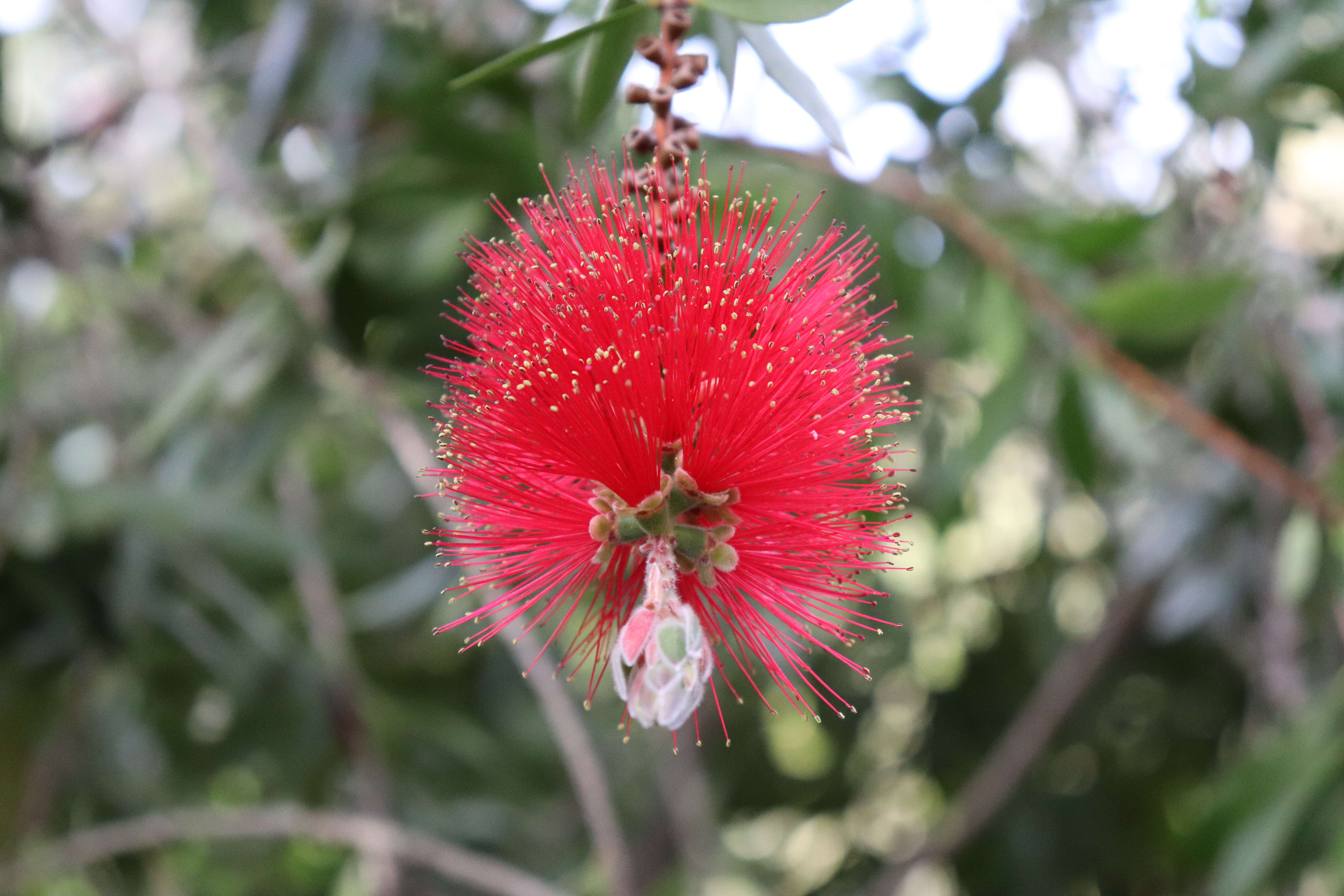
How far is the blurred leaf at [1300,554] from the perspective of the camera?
192 cm

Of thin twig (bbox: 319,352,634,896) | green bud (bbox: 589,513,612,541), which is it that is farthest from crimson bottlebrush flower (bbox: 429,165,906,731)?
thin twig (bbox: 319,352,634,896)

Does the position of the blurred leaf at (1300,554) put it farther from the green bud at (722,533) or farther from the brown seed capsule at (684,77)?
the brown seed capsule at (684,77)

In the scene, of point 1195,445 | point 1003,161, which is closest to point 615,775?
point 1195,445

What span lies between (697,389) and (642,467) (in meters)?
0.09

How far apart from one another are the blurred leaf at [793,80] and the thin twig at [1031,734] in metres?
2.17

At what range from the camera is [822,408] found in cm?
101

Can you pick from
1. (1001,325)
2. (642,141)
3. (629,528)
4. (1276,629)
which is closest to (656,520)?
(629,528)

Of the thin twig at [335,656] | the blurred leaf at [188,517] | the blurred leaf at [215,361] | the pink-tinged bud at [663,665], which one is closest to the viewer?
the pink-tinged bud at [663,665]

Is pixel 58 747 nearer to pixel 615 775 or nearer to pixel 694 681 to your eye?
pixel 615 775

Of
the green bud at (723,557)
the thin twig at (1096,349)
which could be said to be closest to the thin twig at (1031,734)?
the thin twig at (1096,349)

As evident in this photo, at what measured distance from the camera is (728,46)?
1151 millimetres

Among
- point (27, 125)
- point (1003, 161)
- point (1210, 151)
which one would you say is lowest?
point (1210, 151)

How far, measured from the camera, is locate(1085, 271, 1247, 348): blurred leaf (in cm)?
189

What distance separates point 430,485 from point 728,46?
110 cm
